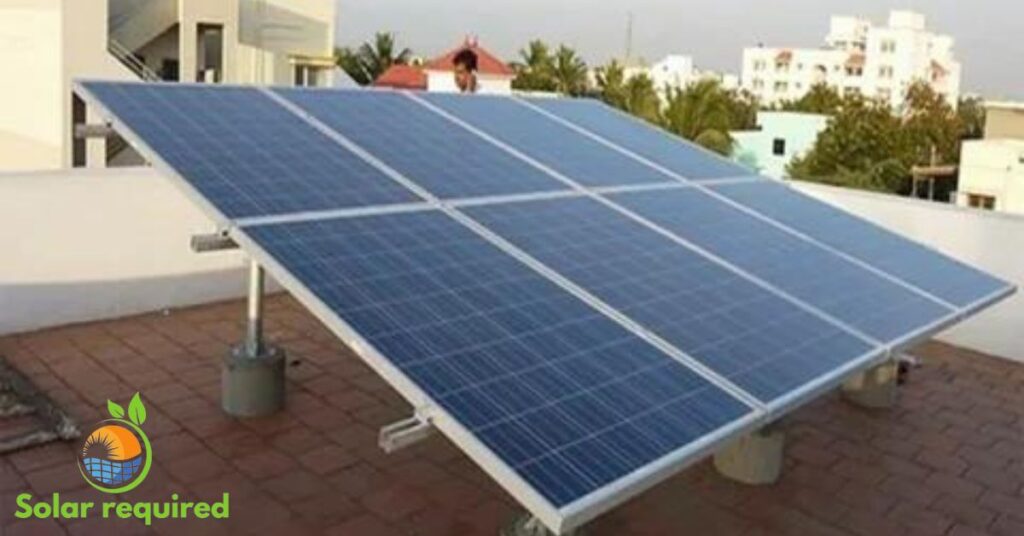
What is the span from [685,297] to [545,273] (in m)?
0.74

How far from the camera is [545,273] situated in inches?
181

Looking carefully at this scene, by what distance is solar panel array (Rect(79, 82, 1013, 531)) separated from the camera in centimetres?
348

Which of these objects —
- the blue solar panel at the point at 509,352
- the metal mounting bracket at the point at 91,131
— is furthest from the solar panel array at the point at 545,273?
the metal mounting bracket at the point at 91,131

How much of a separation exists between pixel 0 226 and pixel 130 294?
1285 millimetres

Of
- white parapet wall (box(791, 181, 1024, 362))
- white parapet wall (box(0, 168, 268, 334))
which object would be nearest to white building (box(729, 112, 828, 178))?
white parapet wall (box(791, 181, 1024, 362))

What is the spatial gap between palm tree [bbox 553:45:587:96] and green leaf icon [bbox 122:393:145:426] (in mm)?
48116

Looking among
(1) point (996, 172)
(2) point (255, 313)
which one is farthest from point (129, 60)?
(1) point (996, 172)

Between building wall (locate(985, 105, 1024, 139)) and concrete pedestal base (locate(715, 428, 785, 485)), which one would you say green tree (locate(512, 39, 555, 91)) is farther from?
concrete pedestal base (locate(715, 428, 785, 485))

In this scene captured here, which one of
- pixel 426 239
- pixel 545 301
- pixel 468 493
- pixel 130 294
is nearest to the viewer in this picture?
pixel 545 301

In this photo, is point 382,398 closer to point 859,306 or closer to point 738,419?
point 859,306

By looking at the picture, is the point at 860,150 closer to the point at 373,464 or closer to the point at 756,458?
the point at 756,458

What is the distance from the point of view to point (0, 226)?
7762mm

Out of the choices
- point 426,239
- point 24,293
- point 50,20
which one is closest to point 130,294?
point 24,293

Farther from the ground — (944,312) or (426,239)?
(426,239)
